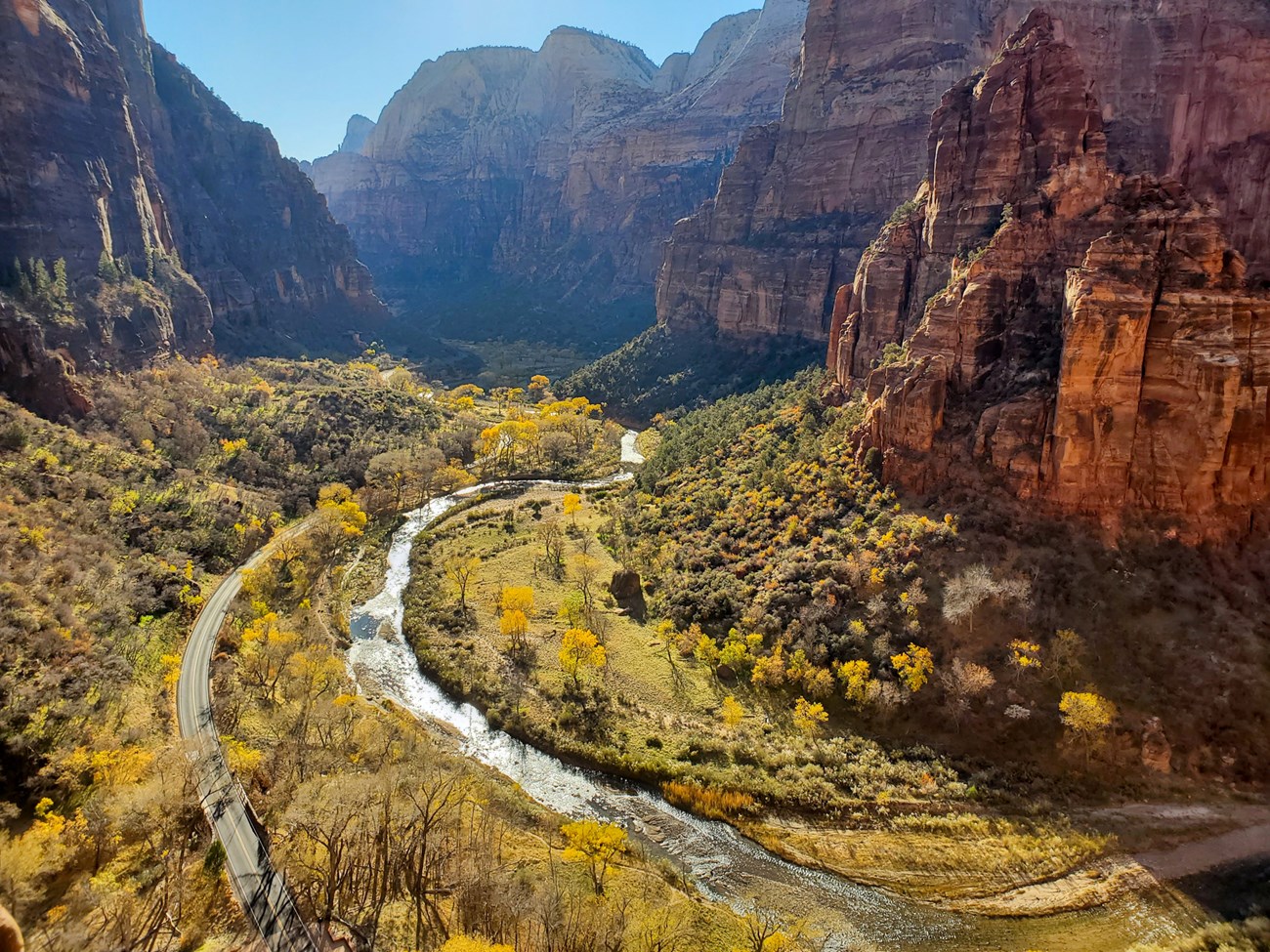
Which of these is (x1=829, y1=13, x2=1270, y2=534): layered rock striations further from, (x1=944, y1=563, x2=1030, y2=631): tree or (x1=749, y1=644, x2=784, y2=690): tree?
(x1=749, y1=644, x2=784, y2=690): tree

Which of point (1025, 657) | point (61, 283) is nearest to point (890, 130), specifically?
point (1025, 657)

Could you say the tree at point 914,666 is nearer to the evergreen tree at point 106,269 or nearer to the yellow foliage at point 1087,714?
the yellow foliage at point 1087,714

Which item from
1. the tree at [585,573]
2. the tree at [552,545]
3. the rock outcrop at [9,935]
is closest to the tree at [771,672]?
the tree at [585,573]

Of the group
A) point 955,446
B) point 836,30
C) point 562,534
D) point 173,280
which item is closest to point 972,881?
point 955,446

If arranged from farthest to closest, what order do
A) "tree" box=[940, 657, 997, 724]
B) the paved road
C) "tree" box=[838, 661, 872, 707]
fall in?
"tree" box=[838, 661, 872, 707], "tree" box=[940, 657, 997, 724], the paved road

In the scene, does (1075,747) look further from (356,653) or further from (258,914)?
(356,653)

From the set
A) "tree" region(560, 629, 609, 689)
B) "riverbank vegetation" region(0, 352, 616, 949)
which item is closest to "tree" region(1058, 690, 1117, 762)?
"tree" region(560, 629, 609, 689)
